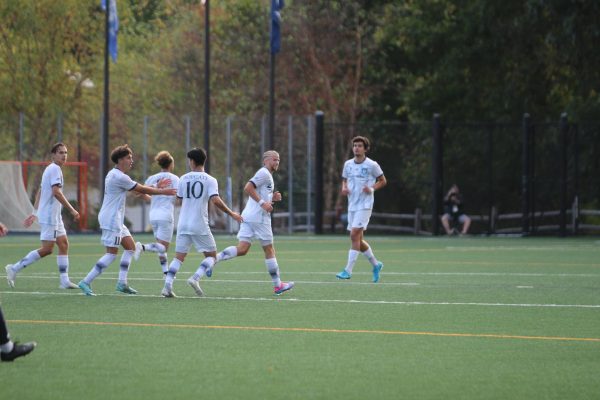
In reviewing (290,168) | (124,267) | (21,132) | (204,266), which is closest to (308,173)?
(290,168)

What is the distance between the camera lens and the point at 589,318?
14500mm

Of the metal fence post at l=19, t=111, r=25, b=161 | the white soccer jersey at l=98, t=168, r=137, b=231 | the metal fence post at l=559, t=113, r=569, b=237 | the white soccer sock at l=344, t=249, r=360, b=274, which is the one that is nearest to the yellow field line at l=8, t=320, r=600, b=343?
the white soccer jersey at l=98, t=168, r=137, b=231

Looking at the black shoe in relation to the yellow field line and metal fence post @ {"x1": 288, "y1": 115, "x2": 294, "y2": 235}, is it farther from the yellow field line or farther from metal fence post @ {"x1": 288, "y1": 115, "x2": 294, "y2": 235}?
metal fence post @ {"x1": 288, "y1": 115, "x2": 294, "y2": 235}

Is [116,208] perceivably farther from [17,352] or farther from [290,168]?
[290,168]

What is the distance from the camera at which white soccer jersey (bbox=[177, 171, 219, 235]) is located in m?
16.6

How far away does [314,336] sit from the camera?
12.6 m

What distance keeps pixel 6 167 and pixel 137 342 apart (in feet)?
95.4

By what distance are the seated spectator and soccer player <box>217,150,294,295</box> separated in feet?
75.5

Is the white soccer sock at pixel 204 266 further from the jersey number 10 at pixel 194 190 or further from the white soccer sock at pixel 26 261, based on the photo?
the white soccer sock at pixel 26 261

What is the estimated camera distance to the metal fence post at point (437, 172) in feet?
133

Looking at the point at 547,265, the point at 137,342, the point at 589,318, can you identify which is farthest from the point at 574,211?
the point at 137,342

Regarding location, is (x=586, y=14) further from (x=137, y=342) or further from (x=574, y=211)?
(x=137, y=342)

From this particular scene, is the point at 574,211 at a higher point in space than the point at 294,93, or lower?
lower

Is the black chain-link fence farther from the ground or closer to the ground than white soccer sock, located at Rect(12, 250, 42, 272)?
farther from the ground
